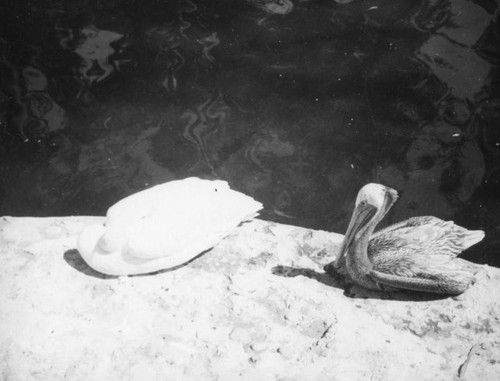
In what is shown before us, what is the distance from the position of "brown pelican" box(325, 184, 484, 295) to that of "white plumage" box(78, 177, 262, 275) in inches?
40.2

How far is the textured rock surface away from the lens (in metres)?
3.07

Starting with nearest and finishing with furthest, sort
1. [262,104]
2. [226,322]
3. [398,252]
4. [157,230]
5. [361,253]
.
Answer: [226,322], [157,230], [361,253], [398,252], [262,104]

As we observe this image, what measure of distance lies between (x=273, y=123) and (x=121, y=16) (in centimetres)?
327

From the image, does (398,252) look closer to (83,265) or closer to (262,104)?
(83,265)

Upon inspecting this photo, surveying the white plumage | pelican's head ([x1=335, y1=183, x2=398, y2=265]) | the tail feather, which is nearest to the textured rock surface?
the white plumage

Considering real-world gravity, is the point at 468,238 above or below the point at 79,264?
above

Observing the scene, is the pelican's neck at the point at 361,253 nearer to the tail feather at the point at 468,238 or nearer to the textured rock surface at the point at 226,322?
the textured rock surface at the point at 226,322

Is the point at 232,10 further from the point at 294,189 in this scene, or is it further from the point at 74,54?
the point at 294,189

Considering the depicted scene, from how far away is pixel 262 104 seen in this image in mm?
5613

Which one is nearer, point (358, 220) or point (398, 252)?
point (358, 220)

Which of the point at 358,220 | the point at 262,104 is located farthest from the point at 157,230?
the point at 262,104

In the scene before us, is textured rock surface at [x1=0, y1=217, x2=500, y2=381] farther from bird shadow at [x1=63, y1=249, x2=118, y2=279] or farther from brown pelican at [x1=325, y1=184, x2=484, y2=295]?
brown pelican at [x1=325, y1=184, x2=484, y2=295]

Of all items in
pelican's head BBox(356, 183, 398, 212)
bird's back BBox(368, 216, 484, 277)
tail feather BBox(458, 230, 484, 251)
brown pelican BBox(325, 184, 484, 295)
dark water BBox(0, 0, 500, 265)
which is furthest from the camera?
dark water BBox(0, 0, 500, 265)

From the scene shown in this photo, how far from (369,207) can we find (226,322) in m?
1.34
